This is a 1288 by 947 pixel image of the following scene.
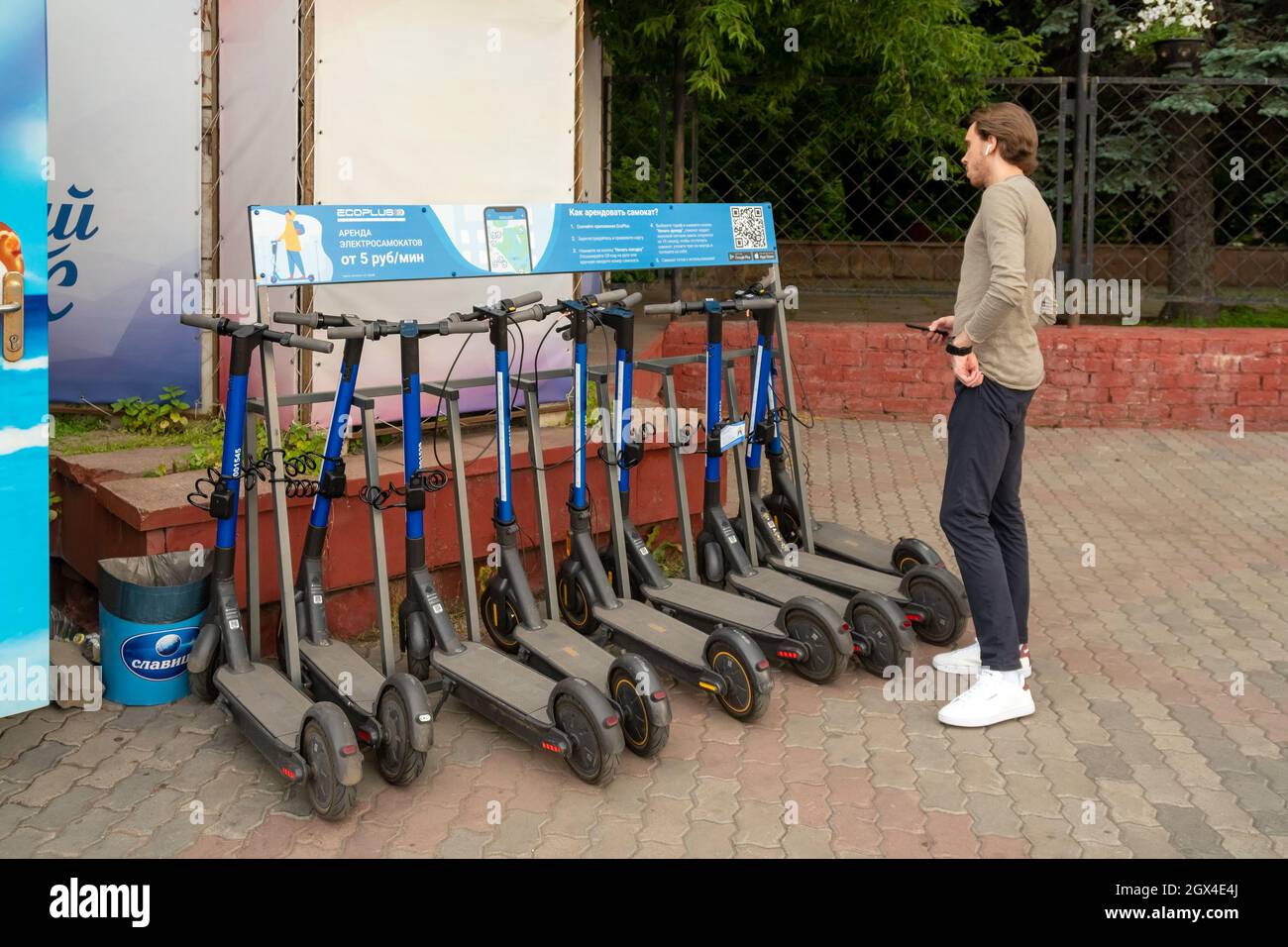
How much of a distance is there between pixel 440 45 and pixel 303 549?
2619mm

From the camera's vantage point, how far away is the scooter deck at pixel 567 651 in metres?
5.01

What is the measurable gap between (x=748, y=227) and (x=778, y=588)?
65.2 inches

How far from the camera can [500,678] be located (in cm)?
493

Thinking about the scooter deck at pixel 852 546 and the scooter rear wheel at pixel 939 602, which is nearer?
the scooter rear wheel at pixel 939 602

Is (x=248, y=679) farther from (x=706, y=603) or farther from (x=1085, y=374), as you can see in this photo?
(x=1085, y=374)

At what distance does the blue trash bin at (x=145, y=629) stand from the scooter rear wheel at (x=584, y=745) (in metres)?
1.45

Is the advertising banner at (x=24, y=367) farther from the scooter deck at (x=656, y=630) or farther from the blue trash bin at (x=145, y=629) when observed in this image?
the scooter deck at (x=656, y=630)

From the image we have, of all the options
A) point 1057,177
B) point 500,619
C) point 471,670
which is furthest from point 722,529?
point 1057,177

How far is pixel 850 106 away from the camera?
11.0 m

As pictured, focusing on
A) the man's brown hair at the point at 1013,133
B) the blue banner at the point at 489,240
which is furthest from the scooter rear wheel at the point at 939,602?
the man's brown hair at the point at 1013,133

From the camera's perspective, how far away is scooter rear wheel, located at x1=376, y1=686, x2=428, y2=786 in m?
4.41

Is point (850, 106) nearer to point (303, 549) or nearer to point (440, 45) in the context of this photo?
point (440, 45)

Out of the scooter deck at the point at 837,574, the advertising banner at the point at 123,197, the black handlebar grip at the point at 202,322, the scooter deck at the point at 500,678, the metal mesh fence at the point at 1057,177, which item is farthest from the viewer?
the metal mesh fence at the point at 1057,177

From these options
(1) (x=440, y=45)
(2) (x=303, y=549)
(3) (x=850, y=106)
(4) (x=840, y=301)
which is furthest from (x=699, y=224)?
(4) (x=840, y=301)
